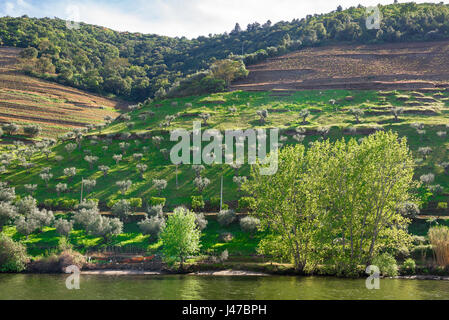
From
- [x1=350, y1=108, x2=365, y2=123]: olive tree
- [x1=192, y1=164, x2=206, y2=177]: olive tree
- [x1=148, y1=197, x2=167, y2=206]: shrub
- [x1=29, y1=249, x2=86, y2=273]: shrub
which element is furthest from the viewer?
[x1=350, y1=108, x2=365, y2=123]: olive tree

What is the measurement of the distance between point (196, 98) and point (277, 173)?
94.9 m

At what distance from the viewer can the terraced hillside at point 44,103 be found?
137250 millimetres

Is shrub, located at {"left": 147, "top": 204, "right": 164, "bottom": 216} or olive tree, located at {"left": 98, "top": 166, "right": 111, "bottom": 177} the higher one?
olive tree, located at {"left": 98, "top": 166, "right": 111, "bottom": 177}

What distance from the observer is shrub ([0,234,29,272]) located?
53875mm

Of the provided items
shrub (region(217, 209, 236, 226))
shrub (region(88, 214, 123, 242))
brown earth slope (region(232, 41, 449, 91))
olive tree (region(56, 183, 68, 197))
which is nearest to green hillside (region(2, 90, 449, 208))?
olive tree (region(56, 183, 68, 197))

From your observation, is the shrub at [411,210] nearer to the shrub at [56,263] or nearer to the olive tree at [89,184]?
the shrub at [56,263]

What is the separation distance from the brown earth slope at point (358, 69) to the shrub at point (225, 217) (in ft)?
278

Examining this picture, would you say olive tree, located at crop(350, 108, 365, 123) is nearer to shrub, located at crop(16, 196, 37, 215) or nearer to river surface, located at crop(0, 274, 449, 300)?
river surface, located at crop(0, 274, 449, 300)

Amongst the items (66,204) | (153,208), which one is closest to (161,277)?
(153,208)

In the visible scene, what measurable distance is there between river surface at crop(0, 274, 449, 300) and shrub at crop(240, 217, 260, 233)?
46.0 feet

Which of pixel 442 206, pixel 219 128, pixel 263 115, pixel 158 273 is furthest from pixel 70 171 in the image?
pixel 442 206

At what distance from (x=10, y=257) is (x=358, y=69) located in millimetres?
136503

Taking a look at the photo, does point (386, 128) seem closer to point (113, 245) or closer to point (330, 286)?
point (330, 286)

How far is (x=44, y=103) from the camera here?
14962 cm
